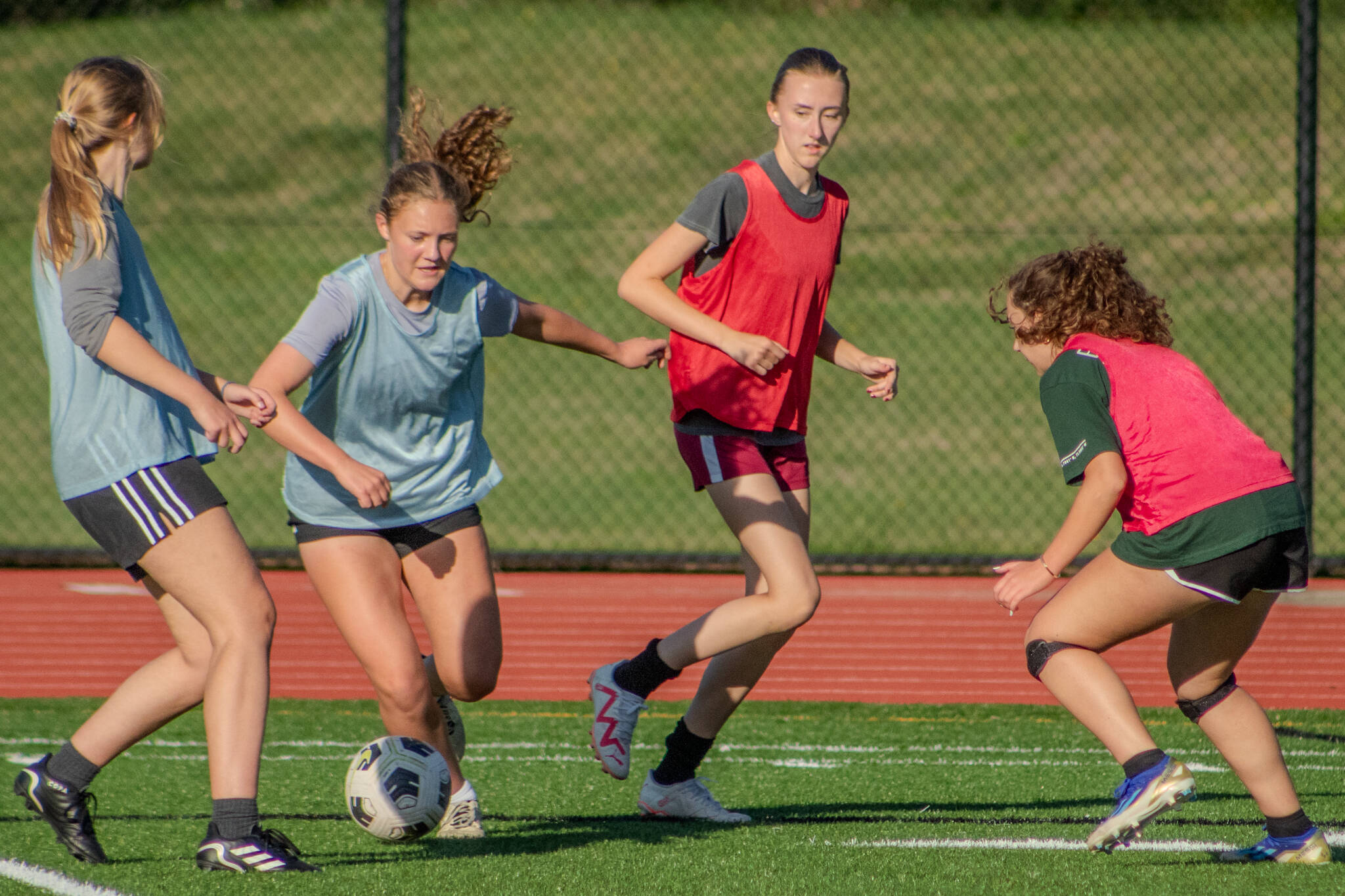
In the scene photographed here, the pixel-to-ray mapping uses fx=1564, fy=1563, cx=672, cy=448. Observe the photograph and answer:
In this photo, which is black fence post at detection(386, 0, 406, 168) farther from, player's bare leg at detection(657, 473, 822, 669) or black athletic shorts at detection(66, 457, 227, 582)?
black athletic shorts at detection(66, 457, 227, 582)

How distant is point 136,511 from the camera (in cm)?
347

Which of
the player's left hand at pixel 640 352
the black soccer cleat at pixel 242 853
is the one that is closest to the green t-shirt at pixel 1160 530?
the player's left hand at pixel 640 352

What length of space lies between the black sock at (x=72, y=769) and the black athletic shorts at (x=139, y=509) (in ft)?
1.71

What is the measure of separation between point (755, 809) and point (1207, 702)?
53.7 inches

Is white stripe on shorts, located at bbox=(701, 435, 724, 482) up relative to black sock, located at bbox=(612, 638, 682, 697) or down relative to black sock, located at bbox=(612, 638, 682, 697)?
up

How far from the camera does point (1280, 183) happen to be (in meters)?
22.2

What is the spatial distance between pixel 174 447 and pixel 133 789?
162cm

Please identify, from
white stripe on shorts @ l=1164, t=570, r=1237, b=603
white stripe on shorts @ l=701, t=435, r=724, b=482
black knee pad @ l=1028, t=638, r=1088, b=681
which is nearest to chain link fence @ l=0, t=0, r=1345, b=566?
white stripe on shorts @ l=701, t=435, r=724, b=482

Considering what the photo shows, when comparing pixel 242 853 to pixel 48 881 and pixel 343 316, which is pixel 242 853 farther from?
pixel 343 316

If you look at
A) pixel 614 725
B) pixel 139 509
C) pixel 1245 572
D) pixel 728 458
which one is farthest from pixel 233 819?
pixel 1245 572

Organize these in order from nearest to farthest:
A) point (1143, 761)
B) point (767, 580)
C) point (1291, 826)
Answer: point (1143, 761)
point (1291, 826)
point (767, 580)

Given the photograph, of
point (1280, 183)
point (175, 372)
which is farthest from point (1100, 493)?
point (1280, 183)

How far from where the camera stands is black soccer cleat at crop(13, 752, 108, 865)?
3648 mm

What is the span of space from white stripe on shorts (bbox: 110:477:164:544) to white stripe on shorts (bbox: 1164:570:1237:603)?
7.51 feet
